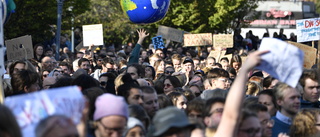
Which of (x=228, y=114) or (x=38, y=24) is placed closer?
(x=228, y=114)

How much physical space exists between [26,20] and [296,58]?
1576 centimetres

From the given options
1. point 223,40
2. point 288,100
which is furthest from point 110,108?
point 223,40

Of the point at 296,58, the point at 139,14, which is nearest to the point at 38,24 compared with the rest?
the point at 139,14

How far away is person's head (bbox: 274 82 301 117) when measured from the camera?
6602 millimetres

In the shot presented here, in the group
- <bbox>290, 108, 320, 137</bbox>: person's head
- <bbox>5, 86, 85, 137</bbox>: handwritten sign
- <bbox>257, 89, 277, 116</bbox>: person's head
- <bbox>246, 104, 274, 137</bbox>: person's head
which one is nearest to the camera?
<bbox>5, 86, 85, 137</bbox>: handwritten sign

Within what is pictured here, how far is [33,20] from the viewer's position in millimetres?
20344

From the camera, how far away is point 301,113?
643cm

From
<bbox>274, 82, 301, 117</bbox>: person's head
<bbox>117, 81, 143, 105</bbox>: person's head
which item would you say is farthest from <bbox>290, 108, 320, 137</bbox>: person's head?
<bbox>117, 81, 143, 105</bbox>: person's head

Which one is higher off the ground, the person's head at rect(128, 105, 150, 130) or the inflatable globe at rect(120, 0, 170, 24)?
the inflatable globe at rect(120, 0, 170, 24)

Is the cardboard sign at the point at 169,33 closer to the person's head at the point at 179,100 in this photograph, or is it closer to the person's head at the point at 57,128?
the person's head at the point at 179,100

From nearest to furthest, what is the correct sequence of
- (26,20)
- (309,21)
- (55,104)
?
1. (55,104)
2. (309,21)
3. (26,20)

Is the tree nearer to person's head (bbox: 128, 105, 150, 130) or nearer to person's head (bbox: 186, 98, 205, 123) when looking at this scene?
person's head (bbox: 186, 98, 205, 123)

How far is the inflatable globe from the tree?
864cm

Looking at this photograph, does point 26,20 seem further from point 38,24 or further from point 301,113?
point 301,113
